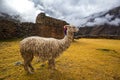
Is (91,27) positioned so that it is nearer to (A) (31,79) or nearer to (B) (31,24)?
(B) (31,24)

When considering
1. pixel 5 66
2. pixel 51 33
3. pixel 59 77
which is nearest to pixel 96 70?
pixel 59 77

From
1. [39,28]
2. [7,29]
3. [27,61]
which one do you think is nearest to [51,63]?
[27,61]

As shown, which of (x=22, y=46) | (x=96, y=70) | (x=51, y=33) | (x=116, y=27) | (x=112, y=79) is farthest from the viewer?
(x=116, y=27)

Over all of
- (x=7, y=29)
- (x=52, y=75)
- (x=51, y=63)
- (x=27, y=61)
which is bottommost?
(x=52, y=75)

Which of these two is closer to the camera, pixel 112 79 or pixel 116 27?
pixel 112 79

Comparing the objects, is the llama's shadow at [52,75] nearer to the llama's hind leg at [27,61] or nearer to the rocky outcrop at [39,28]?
the llama's hind leg at [27,61]

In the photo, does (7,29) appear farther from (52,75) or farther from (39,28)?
(52,75)

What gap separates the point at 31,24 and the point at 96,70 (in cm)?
1147

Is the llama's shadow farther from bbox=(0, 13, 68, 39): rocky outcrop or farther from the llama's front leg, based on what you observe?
bbox=(0, 13, 68, 39): rocky outcrop

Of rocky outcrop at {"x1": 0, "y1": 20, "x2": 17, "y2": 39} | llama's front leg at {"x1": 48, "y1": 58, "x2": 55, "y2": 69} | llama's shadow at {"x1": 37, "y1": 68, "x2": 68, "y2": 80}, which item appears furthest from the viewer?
rocky outcrop at {"x1": 0, "y1": 20, "x2": 17, "y2": 39}

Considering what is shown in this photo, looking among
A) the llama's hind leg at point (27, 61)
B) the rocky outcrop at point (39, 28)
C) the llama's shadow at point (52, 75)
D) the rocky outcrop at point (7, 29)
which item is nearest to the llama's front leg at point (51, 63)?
the llama's shadow at point (52, 75)

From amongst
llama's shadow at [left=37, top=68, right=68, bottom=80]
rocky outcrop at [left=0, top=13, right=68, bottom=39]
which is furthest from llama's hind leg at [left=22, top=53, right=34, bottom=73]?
rocky outcrop at [left=0, top=13, right=68, bottom=39]

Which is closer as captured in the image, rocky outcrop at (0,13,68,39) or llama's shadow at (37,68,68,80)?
llama's shadow at (37,68,68,80)

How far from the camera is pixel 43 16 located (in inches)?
717
